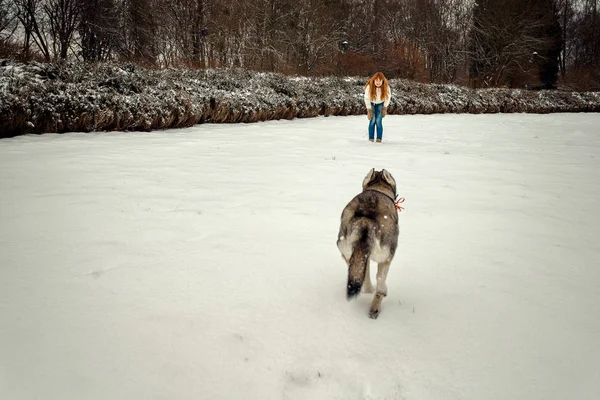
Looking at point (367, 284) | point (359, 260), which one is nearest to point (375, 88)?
point (367, 284)

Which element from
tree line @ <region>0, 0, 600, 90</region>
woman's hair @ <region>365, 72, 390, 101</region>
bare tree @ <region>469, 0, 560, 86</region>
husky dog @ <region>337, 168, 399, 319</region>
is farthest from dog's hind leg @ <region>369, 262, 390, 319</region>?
bare tree @ <region>469, 0, 560, 86</region>

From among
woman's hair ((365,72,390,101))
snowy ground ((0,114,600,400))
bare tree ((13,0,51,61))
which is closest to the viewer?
snowy ground ((0,114,600,400))

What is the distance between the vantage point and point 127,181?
15.4ft

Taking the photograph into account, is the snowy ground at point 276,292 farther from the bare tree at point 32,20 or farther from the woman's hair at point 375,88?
the bare tree at point 32,20

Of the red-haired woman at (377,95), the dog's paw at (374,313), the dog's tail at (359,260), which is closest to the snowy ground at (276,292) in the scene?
the dog's paw at (374,313)

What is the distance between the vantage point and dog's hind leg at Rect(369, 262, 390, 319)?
6.50 feet

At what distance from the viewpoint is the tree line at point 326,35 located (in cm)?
2267

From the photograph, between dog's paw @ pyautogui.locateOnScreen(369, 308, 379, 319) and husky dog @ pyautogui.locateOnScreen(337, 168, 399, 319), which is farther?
dog's paw @ pyautogui.locateOnScreen(369, 308, 379, 319)

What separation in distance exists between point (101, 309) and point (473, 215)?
3.68 m

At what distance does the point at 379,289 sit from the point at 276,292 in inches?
27.4

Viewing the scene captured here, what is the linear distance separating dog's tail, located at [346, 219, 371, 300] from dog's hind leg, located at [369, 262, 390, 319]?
23 centimetres

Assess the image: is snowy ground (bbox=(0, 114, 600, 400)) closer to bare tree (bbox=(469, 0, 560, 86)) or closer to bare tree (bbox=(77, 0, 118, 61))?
bare tree (bbox=(77, 0, 118, 61))

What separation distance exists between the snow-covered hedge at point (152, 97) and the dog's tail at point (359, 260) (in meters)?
8.10

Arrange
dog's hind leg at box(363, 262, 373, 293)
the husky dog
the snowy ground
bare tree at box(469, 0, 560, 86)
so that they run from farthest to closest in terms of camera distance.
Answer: bare tree at box(469, 0, 560, 86)
dog's hind leg at box(363, 262, 373, 293)
the husky dog
the snowy ground
